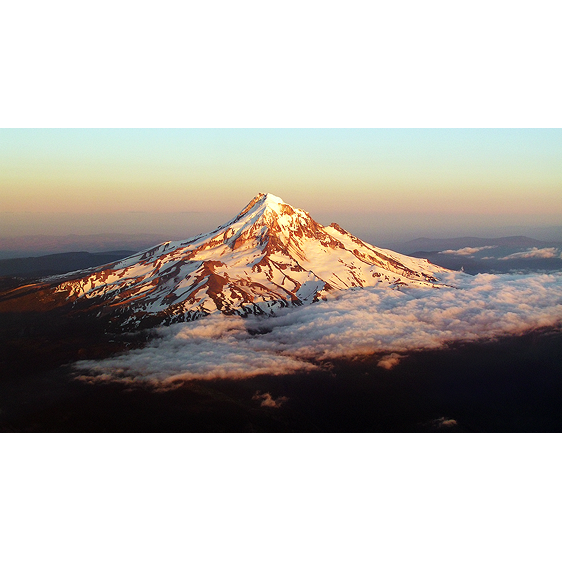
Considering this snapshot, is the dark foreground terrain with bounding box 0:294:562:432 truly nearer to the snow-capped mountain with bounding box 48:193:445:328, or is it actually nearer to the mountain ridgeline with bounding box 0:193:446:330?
the mountain ridgeline with bounding box 0:193:446:330

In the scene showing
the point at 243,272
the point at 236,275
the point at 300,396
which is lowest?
the point at 300,396

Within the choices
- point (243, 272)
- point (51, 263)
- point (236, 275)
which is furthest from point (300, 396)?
point (51, 263)

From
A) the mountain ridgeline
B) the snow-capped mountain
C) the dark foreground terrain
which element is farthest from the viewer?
the snow-capped mountain

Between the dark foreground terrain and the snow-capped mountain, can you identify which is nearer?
the dark foreground terrain

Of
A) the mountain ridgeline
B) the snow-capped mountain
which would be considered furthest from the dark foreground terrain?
the snow-capped mountain

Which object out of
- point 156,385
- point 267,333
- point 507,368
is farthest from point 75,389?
point 507,368

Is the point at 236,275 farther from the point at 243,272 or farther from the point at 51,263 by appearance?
the point at 51,263

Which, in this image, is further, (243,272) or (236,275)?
(243,272)
